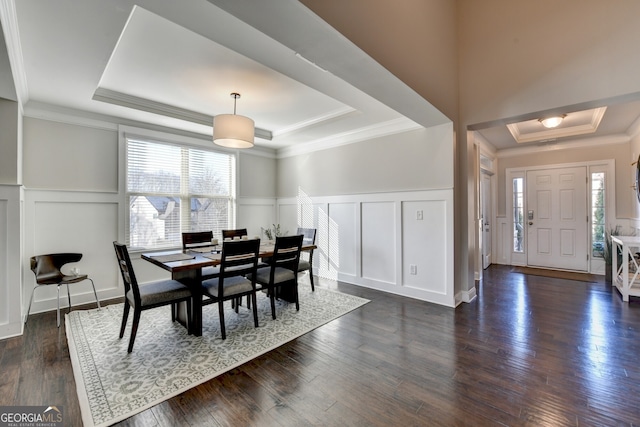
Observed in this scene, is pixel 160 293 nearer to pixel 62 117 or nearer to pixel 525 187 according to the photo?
pixel 62 117

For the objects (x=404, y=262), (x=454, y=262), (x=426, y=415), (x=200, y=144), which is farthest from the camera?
(x=200, y=144)

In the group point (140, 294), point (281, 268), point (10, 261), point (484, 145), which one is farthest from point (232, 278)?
point (484, 145)

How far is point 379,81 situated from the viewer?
220 centimetres

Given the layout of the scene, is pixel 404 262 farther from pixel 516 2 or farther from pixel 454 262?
pixel 516 2

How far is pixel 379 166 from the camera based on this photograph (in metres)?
4.12

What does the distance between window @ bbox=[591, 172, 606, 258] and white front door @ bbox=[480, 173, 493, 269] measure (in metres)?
1.60

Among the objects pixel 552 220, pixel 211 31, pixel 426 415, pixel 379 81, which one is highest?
pixel 211 31

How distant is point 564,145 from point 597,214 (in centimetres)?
139

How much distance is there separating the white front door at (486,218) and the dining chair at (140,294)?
5.30 m

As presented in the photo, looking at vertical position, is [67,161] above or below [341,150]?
below

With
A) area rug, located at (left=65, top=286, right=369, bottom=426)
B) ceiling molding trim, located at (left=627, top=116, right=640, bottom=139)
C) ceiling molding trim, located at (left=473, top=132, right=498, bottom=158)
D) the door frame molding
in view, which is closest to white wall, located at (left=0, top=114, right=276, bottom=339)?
area rug, located at (left=65, top=286, right=369, bottom=426)

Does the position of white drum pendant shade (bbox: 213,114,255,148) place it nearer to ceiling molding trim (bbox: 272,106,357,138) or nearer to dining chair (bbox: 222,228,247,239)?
ceiling molding trim (bbox: 272,106,357,138)

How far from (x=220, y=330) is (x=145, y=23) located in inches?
104

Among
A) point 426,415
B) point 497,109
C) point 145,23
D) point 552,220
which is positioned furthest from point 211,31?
point 552,220
